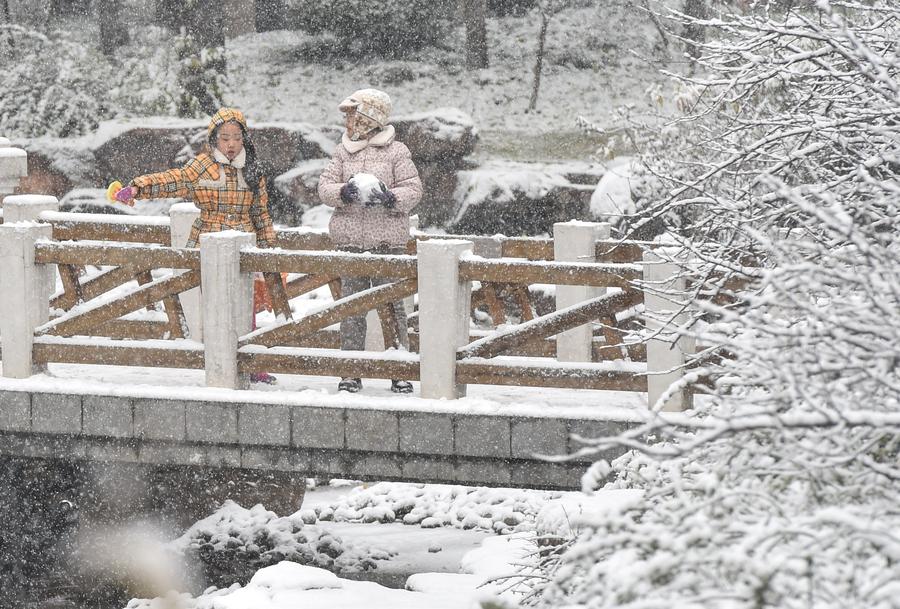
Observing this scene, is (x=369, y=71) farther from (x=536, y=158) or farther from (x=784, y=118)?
(x=784, y=118)

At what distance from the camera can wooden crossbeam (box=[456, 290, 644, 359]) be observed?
19.7 feet

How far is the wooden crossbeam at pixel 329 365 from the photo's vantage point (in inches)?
248

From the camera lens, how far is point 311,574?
7.40 metres

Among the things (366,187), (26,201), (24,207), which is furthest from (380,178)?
(24,207)

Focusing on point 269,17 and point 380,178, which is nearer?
point 380,178

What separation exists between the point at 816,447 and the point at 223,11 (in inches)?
785

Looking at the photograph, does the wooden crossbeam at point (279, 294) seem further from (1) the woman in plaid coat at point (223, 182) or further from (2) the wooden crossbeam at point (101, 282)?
(2) the wooden crossbeam at point (101, 282)

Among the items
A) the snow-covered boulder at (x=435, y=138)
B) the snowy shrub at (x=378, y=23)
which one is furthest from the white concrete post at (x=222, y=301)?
the snowy shrub at (x=378, y=23)

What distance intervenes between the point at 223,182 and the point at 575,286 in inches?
82.9

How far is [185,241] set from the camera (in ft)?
27.9

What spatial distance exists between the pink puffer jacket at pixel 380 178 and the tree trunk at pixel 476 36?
15.1m

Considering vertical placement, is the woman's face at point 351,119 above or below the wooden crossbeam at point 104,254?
above

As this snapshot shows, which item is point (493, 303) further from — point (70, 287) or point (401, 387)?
point (70, 287)

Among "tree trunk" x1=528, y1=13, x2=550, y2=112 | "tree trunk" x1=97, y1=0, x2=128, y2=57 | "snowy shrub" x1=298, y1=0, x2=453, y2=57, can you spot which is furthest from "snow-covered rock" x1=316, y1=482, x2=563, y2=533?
"tree trunk" x1=97, y1=0, x2=128, y2=57
